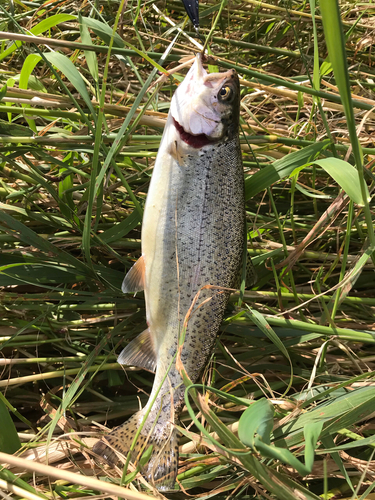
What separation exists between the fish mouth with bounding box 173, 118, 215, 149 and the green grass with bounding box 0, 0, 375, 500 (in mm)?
236

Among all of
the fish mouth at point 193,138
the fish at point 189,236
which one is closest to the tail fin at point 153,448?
the fish at point 189,236

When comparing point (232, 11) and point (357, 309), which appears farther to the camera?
→ point (232, 11)

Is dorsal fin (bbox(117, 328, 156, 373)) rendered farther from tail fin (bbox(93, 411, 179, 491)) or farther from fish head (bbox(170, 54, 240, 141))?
fish head (bbox(170, 54, 240, 141))

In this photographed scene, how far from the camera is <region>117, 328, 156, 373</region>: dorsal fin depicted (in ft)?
6.54

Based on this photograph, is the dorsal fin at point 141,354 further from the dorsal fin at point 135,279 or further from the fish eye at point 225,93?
the fish eye at point 225,93

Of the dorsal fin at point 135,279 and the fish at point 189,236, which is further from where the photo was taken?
the dorsal fin at point 135,279

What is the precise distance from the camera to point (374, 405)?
1.65m

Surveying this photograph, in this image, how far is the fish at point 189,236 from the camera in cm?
183

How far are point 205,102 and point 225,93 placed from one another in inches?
4.3

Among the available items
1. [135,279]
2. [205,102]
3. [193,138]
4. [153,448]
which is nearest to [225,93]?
[205,102]

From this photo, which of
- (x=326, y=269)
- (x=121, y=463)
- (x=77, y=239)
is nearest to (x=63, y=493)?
(x=121, y=463)

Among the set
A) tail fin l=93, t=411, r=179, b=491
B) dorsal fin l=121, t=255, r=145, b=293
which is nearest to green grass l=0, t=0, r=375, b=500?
tail fin l=93, t=411, r=179, b=491

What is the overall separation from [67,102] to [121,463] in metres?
1.85

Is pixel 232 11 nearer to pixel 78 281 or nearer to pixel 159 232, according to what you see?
pixel 159 232
